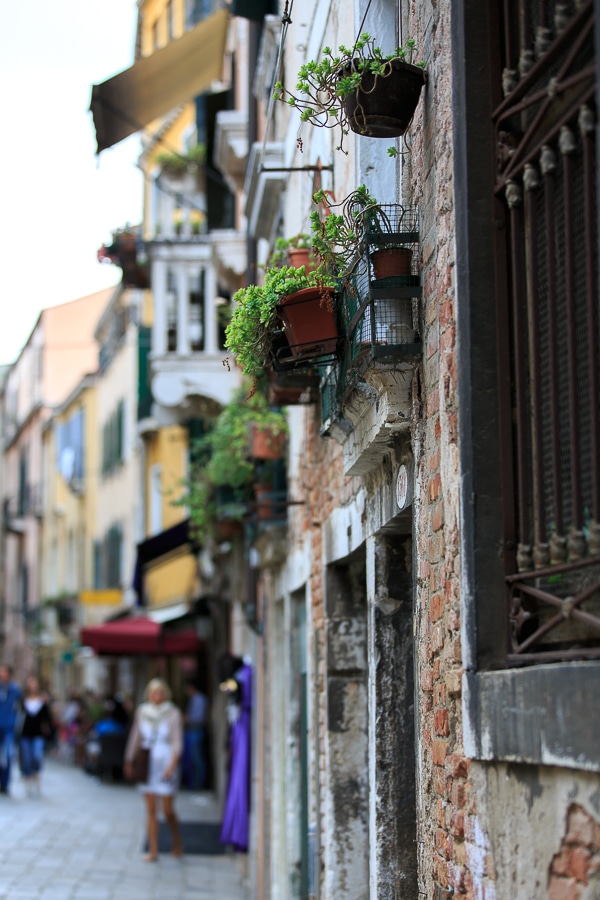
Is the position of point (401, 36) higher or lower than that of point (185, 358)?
lower

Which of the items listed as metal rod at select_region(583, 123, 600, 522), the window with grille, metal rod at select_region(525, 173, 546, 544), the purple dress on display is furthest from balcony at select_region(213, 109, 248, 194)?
metal rod at select_region(583, 123, 600, 522)

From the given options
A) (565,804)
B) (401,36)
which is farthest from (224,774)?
(565,804)

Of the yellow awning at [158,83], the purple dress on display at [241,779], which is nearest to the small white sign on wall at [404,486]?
the yellow awning at [158,83]

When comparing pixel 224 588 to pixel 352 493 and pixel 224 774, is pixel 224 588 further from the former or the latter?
pixel 352 493

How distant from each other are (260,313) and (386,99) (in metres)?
1.19

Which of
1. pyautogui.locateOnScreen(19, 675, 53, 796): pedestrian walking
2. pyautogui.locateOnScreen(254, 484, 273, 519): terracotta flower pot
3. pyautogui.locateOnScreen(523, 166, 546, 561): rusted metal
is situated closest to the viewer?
pyautogui.locateOnScreen(523, 166, 546, 561): rusted metal

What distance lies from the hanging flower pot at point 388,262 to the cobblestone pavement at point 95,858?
8.45 meters

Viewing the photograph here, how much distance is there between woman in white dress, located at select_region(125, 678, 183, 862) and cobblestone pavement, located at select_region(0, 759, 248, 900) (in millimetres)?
386

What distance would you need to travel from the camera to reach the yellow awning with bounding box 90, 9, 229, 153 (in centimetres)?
1312

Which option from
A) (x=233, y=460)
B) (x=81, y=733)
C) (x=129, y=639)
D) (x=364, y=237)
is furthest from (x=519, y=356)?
(x=81, y=733)

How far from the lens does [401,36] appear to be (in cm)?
546

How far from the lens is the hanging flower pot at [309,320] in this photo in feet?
17.8

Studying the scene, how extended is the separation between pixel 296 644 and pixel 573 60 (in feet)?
22.9

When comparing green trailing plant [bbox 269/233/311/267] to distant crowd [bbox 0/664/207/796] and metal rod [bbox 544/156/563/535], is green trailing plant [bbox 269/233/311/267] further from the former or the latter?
distant crowd [bbox 0/664/207/796]
